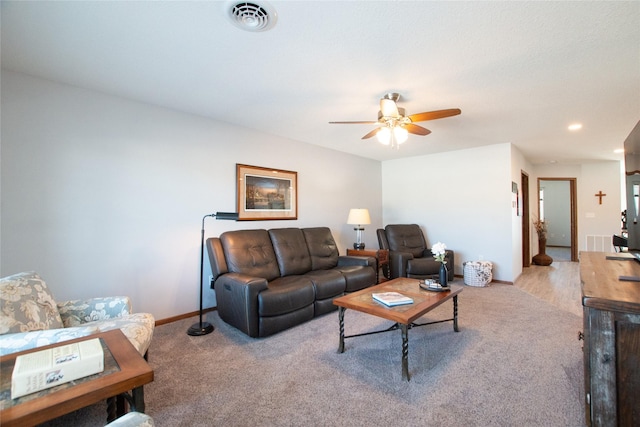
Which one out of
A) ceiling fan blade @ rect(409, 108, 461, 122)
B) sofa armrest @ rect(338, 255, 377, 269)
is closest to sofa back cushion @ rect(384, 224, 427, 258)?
sofa armrest @ rect(338, 255, 377, 269)

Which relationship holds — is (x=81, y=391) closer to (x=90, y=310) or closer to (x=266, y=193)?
(x=90, y=310)

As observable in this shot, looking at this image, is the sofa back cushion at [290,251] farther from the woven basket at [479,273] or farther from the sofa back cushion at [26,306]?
the woven basket at [479,273]

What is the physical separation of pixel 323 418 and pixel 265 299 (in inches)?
46.7

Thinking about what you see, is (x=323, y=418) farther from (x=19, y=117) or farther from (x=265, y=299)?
(x=19, y=117)

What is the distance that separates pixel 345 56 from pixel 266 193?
234 cm

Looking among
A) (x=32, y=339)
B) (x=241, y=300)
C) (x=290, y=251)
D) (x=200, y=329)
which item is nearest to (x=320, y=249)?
(x=290, y=251)

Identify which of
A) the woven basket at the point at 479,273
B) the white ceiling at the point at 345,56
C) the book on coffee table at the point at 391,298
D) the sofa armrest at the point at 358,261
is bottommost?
the woven basket at the point at 479,273

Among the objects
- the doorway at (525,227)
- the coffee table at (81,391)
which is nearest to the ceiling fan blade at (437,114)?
the coffee table at (81,391)

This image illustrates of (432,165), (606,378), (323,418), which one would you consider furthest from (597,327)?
(432,165)

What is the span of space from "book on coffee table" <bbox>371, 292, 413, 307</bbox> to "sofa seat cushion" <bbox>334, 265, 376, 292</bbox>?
3.19 ft

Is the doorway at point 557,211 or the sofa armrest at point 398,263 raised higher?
the doorway at point 557,211

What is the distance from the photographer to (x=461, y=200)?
5113 mm

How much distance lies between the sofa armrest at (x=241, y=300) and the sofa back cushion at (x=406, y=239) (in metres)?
3.05

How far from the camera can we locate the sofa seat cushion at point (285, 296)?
103 inches
